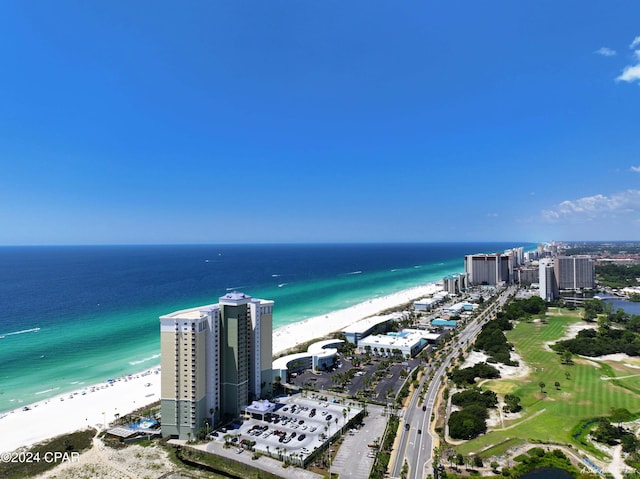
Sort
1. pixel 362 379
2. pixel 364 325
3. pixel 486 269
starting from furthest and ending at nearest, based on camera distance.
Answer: pixel 486 269 < pixel 364 325 < pixel 362 379

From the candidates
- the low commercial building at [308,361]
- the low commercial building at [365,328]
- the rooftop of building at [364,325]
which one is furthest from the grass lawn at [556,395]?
the rooftop of building at [364,325]

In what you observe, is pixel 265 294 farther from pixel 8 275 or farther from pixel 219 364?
pixel 8 275

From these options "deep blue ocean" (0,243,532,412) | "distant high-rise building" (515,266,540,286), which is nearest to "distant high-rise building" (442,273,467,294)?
"deep blue ocean" (0,243,532,412)

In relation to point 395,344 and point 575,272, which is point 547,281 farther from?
point 395,344

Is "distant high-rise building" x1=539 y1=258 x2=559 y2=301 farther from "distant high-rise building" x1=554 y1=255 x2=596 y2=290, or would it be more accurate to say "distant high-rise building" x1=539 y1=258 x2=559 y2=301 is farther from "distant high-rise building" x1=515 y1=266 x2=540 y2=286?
"distant high-rise building" x1=515 y1=266 x2=540 y2=286

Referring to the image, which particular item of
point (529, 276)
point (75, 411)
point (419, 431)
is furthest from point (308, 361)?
point (529, 276)

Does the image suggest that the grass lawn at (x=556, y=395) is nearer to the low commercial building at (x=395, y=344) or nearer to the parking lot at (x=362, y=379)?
the parking lot at (x=362, y=379)
